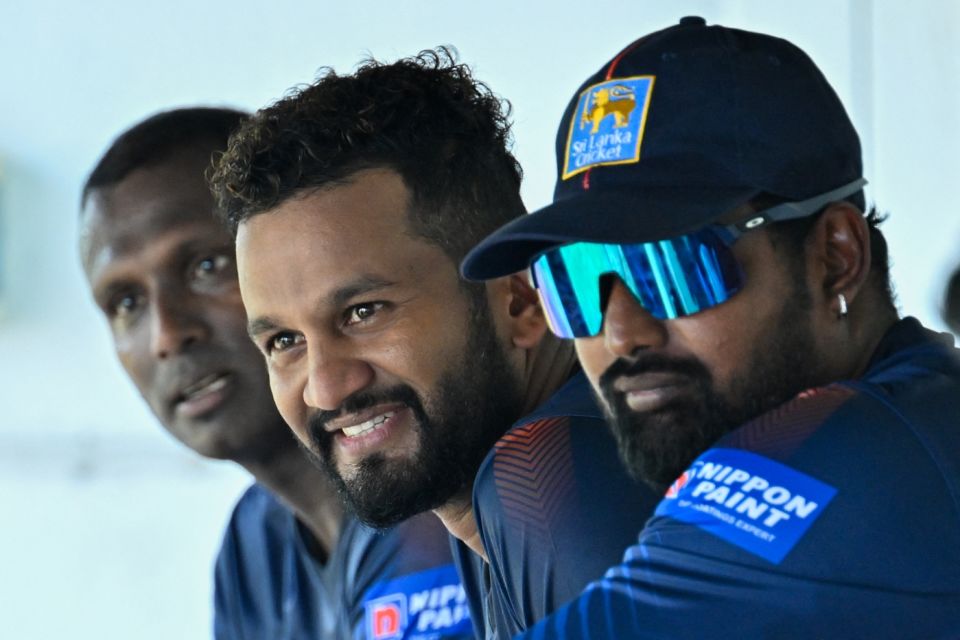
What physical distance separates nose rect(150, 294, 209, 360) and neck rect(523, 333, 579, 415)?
811 millimetres

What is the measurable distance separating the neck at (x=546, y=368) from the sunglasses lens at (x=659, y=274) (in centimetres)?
46

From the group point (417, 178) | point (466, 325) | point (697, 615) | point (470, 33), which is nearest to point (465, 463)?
point (466, 325)

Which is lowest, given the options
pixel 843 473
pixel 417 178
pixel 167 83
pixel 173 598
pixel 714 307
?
pixel 173 598

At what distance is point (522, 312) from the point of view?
1.88 m

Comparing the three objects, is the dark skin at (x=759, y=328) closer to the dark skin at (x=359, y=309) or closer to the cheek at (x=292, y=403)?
the dark skin at (x=359, y=309)

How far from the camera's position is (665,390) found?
4.53 feet

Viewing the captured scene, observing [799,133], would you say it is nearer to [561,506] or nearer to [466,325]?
[561,506]

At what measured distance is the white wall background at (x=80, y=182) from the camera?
11.4 ft

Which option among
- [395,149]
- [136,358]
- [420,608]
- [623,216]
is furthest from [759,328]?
[136,358]

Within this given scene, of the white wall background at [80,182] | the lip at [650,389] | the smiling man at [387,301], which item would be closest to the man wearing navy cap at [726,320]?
the lip at [650,389]

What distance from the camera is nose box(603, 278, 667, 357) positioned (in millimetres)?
1382

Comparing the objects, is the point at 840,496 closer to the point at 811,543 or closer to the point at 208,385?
the point at 811,543

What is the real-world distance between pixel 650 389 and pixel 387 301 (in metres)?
0.49

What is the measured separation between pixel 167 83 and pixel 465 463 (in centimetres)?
240
